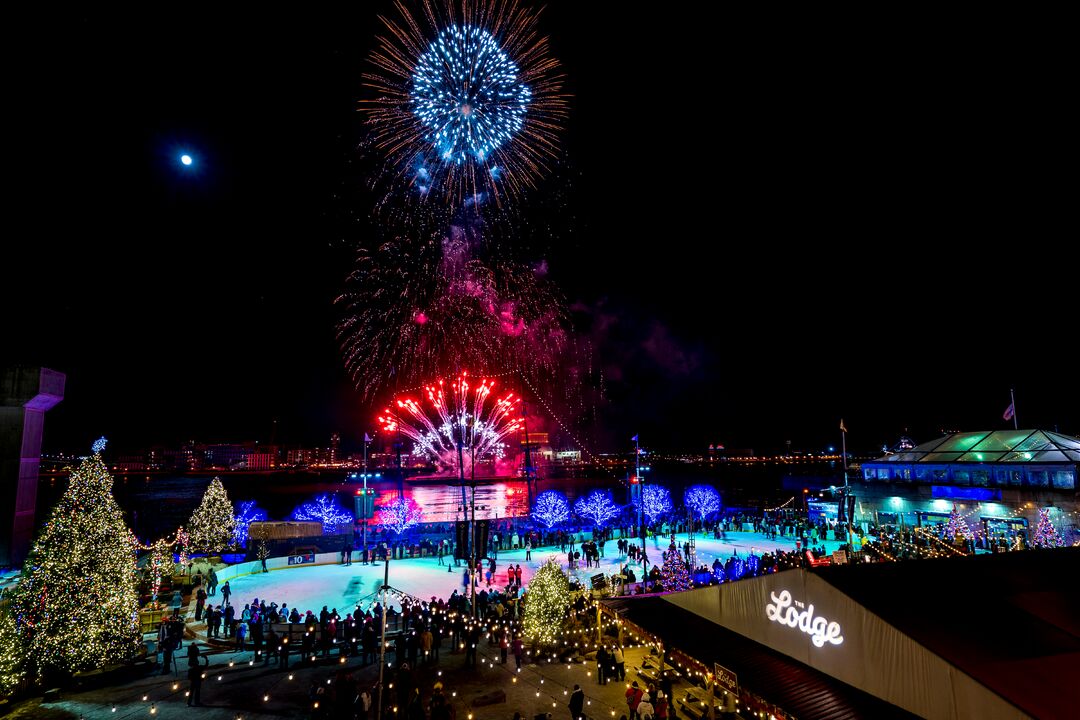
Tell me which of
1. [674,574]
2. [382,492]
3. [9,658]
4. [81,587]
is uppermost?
[81,587]

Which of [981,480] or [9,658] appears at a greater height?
[981,480]

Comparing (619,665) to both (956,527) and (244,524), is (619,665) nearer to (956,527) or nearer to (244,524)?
(956,527)

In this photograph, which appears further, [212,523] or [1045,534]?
[212,523]

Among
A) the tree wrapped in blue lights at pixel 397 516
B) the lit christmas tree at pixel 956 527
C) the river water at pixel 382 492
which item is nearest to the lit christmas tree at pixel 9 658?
the tree wrapped in blue lights at pixel 397 516

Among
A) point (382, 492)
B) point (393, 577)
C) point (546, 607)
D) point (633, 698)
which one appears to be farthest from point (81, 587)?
point (382, 492)

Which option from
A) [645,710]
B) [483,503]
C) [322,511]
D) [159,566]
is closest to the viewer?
[645,710]

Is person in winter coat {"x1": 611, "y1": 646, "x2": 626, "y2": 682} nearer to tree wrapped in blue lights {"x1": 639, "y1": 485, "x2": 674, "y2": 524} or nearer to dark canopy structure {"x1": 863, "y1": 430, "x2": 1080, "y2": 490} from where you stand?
dark canopy structure {"x1": 863, "y1": 430, "x2": 1080, "y2": 490}

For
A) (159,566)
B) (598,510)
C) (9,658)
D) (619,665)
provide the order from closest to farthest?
(9,658)
(619,665)
(159,566)
(598,510)

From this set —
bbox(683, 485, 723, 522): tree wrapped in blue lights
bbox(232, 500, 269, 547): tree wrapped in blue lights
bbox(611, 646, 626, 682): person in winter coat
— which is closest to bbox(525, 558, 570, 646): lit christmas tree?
bbox(611, 646, 626, 682): person in winter coat
